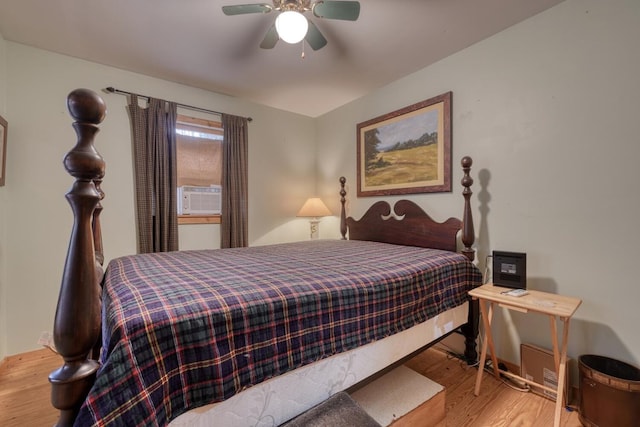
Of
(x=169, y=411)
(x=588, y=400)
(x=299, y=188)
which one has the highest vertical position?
(x=299, y=188)

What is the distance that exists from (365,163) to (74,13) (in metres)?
2.76

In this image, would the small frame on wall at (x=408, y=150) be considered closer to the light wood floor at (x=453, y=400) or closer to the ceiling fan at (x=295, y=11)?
the ceiling fan at (x=295, y=11)

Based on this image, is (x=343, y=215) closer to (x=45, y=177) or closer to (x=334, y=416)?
(x=334, y=416)

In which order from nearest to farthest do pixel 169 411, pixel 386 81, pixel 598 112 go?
1. pixel 169 411
2. pixel 598 112
3. pixel 386 81

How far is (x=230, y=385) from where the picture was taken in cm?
90

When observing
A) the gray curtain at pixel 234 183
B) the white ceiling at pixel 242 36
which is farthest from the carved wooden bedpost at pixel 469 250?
the gray curtain at pixel 234 183

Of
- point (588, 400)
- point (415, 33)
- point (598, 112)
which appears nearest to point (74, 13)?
point (415, 33)

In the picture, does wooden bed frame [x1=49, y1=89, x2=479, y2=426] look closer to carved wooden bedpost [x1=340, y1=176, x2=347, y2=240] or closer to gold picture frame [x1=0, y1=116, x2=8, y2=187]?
gold picture frame [x1=0, y1=116, x2=8, y2=187]

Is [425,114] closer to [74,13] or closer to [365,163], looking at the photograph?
[365,163]

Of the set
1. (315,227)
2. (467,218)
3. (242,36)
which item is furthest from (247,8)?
(315,227)

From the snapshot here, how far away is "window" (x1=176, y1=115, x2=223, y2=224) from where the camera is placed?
2963 mm

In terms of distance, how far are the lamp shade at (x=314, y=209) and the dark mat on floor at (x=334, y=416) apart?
256 centimetres

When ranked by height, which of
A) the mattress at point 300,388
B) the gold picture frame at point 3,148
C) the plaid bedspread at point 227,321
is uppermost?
the gold picture frame at point 3,148

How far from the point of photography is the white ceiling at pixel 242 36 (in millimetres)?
1860
